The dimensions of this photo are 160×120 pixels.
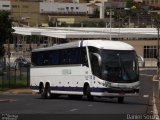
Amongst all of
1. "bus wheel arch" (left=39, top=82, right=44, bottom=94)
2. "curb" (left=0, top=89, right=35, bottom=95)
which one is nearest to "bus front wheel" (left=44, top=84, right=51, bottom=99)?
"bus wheel arch" (left=39, top=82, right=44, bottom=94)

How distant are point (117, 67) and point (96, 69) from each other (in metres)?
1.23

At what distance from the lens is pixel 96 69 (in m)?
35.7

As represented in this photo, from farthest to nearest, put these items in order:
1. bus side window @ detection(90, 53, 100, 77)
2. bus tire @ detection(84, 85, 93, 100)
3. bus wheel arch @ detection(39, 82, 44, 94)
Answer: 1. bus wheel arch @ detection(39, 82, 44, 94)
2. bus tire @ detection(84, 85, 93, 100)
3. bus side window @ detection(90, 53, 100, 77)

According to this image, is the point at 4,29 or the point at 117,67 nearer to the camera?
the point at 117,67

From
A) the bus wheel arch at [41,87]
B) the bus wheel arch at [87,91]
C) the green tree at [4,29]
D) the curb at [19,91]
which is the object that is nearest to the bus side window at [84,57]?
the bus wheel arch at [87,91]

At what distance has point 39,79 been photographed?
143ft

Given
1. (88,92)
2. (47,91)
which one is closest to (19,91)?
(47,91)

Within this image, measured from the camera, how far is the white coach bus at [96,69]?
35188mm

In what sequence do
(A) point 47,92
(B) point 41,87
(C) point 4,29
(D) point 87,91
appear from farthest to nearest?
(C) point 4,29 → (B) point 41,87 → (A) point 47,92 → (D) point 87,91

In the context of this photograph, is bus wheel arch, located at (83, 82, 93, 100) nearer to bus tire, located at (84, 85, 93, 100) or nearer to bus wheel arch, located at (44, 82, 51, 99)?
bus tire, located at (84, 85, 93, 100)

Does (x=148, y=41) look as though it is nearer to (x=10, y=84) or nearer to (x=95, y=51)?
(x=10, y=84)

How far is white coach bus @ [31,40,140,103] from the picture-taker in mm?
35188

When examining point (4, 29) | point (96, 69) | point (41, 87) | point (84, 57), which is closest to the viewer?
point (96, 69)

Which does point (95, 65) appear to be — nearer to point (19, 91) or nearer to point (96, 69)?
point (96, 69)
